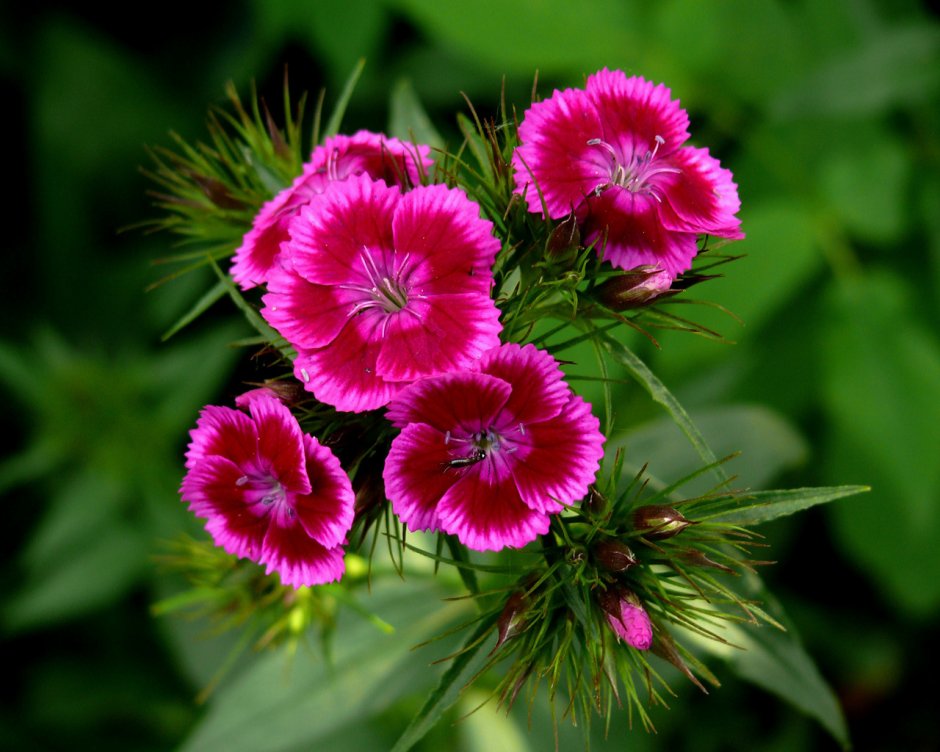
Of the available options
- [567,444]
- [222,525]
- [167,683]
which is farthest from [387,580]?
[167,683]

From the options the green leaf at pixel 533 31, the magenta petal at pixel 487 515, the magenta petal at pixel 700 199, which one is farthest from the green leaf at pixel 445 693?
the green leaf at pixel 533 31

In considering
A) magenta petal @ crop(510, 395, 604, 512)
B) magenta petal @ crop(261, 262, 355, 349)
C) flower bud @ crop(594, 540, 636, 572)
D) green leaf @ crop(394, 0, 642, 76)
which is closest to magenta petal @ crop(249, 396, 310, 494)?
magenta petal @ crop(261, 262, 355, 349)

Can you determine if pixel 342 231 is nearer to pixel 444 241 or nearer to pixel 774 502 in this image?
pixel 444 241

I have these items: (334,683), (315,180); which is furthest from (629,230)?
(334,683)

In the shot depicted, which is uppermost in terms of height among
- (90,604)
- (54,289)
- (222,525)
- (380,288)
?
(380,288)

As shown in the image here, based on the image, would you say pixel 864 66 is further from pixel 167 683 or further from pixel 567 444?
pixel 167 683

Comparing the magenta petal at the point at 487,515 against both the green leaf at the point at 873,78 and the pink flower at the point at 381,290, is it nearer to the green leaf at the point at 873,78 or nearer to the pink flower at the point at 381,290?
the pink flower at the point at 381,290
